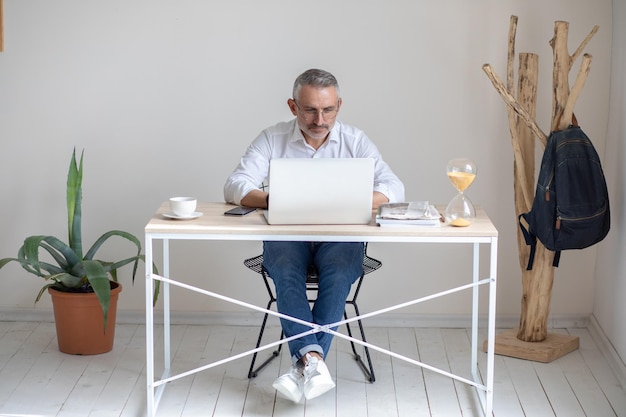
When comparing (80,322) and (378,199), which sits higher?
(378,199)

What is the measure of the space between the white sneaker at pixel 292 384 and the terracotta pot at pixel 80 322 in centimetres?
105

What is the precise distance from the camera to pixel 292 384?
337 cm

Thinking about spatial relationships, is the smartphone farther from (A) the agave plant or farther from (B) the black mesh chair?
(A) the agave plant

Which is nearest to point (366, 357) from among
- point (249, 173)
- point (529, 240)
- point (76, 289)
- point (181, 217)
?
point (529, 240)

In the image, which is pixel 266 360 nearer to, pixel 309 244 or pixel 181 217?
pixel 309 244

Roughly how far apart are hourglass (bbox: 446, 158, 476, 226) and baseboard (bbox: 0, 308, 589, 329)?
4.65ft

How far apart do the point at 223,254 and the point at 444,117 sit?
4.13 feet

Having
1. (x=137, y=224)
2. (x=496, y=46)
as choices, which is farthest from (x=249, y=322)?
(x=496, y=46)

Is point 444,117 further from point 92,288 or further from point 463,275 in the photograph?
point 92,288

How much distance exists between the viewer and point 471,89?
443 centimetres

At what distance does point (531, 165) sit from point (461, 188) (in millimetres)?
986

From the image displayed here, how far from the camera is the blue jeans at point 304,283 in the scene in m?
3.46

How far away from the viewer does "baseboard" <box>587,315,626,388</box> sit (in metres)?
3.87

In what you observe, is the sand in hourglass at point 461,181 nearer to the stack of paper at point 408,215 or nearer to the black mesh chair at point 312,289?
the stack of paper at point 408,215
